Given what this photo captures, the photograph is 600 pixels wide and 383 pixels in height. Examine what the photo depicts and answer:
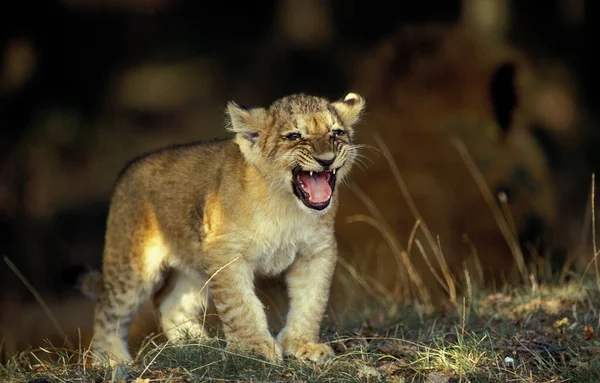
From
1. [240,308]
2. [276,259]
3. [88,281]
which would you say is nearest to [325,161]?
[276,259]

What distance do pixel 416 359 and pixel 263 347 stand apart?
0.96m

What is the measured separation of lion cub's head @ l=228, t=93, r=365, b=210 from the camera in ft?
20.1

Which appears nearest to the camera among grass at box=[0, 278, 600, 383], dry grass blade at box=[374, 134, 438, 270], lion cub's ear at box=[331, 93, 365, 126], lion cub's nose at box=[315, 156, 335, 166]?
grass at box=[0, 278, 600, 383]

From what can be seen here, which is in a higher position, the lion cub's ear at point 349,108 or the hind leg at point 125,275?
the lion cub's ear at point 349,108

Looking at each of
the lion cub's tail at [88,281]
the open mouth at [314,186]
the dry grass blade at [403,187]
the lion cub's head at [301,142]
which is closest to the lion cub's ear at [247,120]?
the lion cub's head at [301,142]

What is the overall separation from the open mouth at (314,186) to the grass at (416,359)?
34.0 inches

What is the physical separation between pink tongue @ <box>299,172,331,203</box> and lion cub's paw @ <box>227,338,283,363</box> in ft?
2.91

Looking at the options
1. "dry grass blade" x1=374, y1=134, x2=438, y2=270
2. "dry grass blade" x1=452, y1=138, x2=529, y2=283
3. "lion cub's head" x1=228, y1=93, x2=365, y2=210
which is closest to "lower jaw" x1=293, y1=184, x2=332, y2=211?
"lion cub's head" x1=228, y1=93, x2=365, y2=210

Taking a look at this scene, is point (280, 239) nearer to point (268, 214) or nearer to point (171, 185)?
point (268, 214)

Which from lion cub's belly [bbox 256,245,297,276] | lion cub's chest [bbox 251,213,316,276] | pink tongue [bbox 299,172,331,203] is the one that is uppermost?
pink tongue [bbox 299,172,331,203]

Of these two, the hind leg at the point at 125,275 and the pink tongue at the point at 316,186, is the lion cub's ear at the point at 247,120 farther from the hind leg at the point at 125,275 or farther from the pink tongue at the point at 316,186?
the hind leg at the point at 125,275

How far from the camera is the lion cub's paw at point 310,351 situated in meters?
6.10

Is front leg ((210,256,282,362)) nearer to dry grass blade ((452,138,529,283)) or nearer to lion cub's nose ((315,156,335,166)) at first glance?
lion cub's nose ((315,156,335,166))

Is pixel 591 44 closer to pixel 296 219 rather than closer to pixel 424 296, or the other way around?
pixel 424 296
